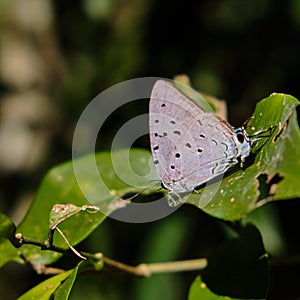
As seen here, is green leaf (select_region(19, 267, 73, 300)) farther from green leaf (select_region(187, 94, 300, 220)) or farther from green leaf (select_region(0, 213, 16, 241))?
green leaf (select_region(187, 94, 300, 220))

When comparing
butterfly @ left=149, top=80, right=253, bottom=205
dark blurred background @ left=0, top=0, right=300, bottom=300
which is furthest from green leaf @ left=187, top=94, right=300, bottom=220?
dark blurred background @ left=0, top=0, right=300, bottom=300

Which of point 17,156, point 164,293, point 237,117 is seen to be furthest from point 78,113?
point 164,293

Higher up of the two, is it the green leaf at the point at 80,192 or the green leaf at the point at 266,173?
the green leaf at the point at 266,173

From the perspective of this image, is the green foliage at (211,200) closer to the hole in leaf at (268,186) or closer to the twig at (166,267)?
the hole in leaf at (268,186)

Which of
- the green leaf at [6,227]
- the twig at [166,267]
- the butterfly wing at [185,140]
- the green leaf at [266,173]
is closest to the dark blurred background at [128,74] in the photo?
the twig at [166,267]

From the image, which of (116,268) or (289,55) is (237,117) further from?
(116,268)

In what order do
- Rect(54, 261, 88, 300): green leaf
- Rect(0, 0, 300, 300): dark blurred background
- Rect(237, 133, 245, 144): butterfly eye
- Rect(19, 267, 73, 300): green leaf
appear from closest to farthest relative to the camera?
Rect(54, 261, 88, 300): green leaf
Rect(19, 267, 73, 300): green leaf
Rect(237, 133, 245, 144): butterfly eye
Rect(0, 0, 300, 300): dark blurred background
